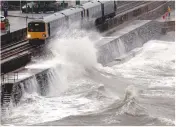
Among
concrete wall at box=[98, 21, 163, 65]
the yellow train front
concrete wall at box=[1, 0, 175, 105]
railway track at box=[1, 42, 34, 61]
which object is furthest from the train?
concrete wall at box=[98, 21, 163, 65]

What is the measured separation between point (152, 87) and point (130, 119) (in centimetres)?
527

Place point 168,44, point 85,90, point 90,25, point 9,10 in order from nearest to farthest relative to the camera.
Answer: point 85,90, point 90,25, point 168,44, point 9,10

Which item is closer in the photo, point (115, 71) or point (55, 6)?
point (115, 71)

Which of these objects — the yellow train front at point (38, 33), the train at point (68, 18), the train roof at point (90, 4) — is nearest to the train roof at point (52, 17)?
the train at point (68, 18)

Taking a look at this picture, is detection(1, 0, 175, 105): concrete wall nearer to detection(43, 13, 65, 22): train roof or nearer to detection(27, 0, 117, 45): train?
detection(27, 0, 117, 45): train

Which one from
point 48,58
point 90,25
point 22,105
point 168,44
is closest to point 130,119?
point 22,105

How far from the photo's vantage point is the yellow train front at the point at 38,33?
93.9ft

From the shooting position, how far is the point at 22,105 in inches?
803

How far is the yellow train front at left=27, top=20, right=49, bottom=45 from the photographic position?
28.6 m

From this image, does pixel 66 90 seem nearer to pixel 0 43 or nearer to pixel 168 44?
pixel 0 43

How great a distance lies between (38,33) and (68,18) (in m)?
3.56

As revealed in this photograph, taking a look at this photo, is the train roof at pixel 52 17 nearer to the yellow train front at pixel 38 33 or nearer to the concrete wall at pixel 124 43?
the yellow train front at pixel 38 33

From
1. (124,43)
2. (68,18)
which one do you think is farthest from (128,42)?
(68,18)

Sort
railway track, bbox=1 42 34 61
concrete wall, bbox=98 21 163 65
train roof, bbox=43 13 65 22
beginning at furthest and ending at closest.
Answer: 1. concrete wall, bbox=98 21 163 65
2. train roof, bbox=43 13 65 22
3. railway track, bbox=1 42 34 61
